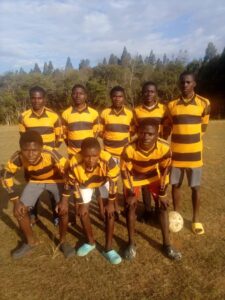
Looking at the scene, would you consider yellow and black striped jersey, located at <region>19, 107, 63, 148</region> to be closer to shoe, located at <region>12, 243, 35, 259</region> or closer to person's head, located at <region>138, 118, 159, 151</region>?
shoe, located at <region>12, 243, 35, 259</region>

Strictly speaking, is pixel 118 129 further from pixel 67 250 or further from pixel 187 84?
pixel 67 250

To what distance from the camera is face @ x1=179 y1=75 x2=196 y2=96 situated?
16.1 ft

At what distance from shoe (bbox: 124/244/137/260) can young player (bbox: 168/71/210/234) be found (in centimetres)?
112

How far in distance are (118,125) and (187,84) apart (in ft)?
4.71

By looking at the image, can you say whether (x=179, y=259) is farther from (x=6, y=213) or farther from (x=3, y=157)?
(x=3, y=157)

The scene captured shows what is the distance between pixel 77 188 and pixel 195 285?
1944 mm

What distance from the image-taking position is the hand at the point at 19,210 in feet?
15.8

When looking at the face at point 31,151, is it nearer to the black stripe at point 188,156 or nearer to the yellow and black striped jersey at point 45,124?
the yellow and black striped jersey at point 45,124

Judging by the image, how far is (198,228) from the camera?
204 inches

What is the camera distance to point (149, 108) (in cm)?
556

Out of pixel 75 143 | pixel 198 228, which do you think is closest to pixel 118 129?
pixel 75 143

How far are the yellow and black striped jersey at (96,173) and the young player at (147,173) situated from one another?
17 cm

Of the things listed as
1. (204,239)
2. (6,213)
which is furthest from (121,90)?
(6,213)

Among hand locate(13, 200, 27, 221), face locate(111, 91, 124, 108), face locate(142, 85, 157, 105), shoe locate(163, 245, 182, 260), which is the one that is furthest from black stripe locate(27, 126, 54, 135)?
shoe locate(163, 245, 182, 260)
